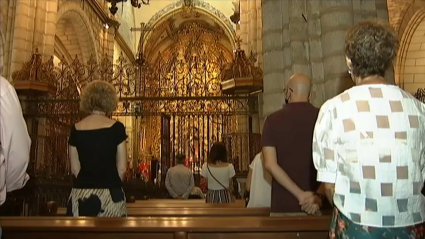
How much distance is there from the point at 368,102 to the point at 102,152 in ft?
6.44

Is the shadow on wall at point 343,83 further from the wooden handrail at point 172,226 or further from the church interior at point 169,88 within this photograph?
the wooden handrail at point 172,226

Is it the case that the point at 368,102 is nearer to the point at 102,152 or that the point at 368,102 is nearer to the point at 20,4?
the point at 102,152

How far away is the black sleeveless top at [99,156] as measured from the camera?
10.7 feet

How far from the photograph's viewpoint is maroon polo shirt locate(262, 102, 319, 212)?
317 centimetres

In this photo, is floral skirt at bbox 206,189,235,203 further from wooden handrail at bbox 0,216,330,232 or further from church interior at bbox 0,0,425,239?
wooden handrail at bbox 0,216,330,232

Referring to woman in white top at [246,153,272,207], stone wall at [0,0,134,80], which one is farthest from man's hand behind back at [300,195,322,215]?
stone wall at [0,0,134,80]

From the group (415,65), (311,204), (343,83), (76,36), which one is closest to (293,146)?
(311,204)

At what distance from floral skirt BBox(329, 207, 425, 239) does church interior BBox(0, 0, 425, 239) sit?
58cm

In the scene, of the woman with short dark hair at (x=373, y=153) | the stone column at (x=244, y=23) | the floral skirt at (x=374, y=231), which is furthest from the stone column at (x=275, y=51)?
the stone column at (x=244, y=23)

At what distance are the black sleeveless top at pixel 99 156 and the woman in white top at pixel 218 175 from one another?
281 centimetres

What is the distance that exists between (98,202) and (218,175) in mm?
2960

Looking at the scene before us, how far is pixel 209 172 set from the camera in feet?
19.9

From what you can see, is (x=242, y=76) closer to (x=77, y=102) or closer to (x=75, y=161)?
(x=77, y=102)

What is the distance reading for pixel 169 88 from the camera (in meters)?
9.38
